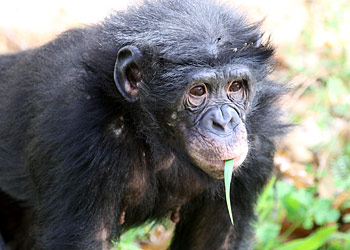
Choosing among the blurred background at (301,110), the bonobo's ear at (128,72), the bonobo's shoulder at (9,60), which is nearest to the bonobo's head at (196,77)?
the bonobo's ear at (128,72)

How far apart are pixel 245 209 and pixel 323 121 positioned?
132 inches

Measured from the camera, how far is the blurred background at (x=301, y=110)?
781 centimetres

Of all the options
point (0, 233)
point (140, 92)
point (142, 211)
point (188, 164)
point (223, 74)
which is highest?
point (223, 74)

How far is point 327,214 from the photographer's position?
778cm

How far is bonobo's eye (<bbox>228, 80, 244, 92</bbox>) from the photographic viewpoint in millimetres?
5590

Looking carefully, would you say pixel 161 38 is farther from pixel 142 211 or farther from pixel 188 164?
pixel 142 211

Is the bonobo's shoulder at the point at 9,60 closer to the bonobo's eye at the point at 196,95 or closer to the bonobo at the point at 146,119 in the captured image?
the bonobo at the point at 146,119

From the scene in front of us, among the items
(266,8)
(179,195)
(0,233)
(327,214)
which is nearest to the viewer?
(179,195)

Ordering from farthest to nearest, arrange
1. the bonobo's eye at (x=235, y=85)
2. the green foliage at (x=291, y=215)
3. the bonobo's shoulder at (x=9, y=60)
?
the green foliage at (x=291, y=215)
the bonobo's shoulder at (x=9, y=60)
the bonobo's eye at (x=235, y=85)

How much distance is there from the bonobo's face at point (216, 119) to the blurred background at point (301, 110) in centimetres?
117

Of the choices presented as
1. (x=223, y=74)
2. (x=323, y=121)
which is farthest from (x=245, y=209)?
(x=323, y=121)

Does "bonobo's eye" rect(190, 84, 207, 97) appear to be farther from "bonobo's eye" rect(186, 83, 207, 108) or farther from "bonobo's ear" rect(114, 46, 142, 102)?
"bonobo's ear" rect(114, 46, 142, 102)

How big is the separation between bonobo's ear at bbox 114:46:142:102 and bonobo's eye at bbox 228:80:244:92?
773mm

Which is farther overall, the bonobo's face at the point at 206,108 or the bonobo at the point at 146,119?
the bonobo at the point at 146,119
